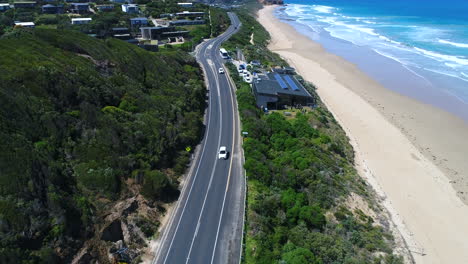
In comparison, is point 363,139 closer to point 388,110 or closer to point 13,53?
point 388,110

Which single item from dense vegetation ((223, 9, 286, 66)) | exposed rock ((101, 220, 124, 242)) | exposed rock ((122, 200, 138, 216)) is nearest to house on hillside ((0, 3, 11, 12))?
dense vegetation ((223, 9, 286, 66))

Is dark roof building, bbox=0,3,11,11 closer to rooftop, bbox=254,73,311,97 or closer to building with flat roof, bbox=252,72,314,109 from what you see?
rooftop, bbox=254,73,311,97

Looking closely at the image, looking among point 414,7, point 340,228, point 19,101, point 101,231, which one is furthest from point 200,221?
point 414,7

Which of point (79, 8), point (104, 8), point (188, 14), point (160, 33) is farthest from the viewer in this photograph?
point (188, 14)

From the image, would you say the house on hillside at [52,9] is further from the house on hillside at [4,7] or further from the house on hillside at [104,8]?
the house on hillside at [104,8]

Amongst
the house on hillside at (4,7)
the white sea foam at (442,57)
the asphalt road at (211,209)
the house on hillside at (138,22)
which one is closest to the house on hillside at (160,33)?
the house on hillside at (138,22)

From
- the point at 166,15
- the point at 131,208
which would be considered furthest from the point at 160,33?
the point at 131,208

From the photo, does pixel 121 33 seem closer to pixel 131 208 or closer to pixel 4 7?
pixel 4 7
